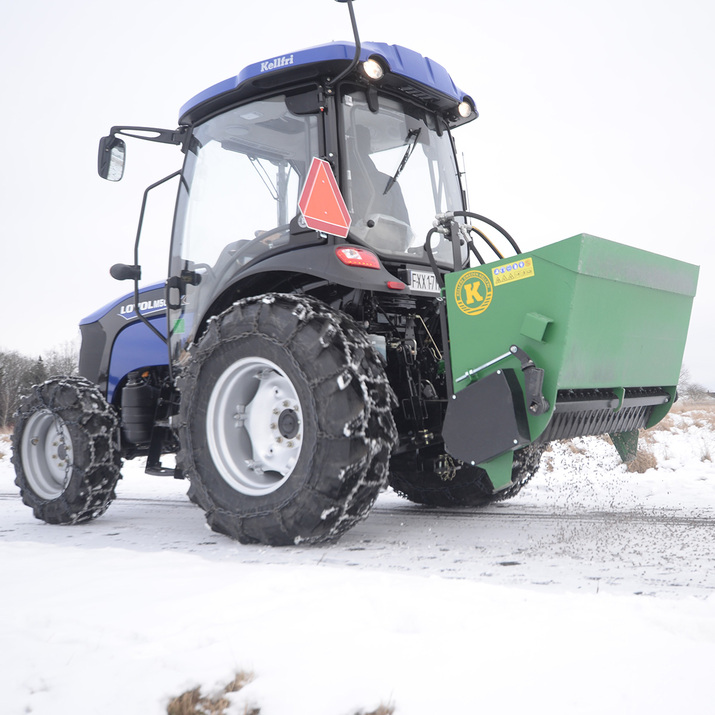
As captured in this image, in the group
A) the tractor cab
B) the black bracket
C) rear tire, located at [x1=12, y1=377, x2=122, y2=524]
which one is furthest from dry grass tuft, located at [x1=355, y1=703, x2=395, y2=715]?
rear tire, located at [x1=12, y1=377, x2=122, y2=524]

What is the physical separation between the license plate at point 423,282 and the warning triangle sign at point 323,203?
48 cm

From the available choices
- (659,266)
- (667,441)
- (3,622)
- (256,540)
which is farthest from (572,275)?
(667,441)

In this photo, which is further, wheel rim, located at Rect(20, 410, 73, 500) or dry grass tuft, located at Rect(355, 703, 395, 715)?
wheel rim, located at Rect(20, 410, 73, 500)

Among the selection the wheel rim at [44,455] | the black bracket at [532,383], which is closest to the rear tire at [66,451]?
the wheel rim at [44,455]

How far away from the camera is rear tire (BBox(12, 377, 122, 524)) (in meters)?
4.62

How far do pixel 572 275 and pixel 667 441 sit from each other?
27.2 feet

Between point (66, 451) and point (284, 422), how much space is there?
2035 mm

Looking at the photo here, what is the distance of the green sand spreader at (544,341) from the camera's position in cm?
310

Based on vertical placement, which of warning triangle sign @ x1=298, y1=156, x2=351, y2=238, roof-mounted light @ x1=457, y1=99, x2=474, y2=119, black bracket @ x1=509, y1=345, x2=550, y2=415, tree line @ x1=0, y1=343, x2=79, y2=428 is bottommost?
tree line @ x1=0, y1=343, x2=79, y2=428

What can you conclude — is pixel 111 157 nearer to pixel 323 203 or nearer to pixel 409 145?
pixel 323 203

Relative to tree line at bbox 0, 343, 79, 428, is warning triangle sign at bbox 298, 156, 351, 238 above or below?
above

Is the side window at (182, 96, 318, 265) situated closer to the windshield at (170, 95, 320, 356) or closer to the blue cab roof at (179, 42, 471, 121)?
the windshield at (170, 95, 320, 356)

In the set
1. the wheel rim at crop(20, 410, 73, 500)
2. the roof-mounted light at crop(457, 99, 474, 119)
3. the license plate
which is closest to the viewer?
the license plate

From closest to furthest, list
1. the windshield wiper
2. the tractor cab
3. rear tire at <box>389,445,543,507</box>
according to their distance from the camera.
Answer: the tractor cab < the windshield wiper < rear tire at <box>389,445,543,507</box>
